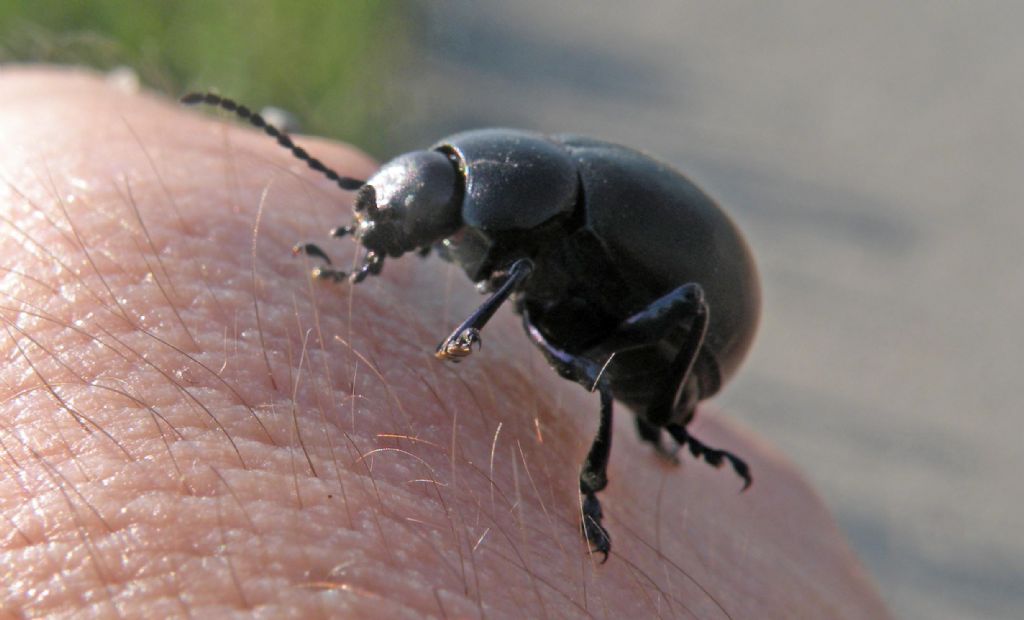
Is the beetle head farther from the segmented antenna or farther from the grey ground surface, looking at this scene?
the grey ground surface

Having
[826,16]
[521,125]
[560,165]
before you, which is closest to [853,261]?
[521,125]

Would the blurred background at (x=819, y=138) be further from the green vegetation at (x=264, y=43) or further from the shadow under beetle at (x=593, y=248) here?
the shadow under beetle at (x=593, y=248)

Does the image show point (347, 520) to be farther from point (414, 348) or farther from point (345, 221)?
point (345, 221)

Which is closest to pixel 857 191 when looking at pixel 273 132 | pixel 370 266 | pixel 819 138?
pixel 819 138

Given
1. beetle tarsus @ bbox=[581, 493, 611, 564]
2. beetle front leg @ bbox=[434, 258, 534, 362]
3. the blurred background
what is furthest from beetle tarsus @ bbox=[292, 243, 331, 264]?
the blurred background

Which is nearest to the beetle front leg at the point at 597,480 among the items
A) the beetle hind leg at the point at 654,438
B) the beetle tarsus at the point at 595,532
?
the beetle tarsus at the point at 595,532

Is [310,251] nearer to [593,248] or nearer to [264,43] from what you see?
[593,248]
